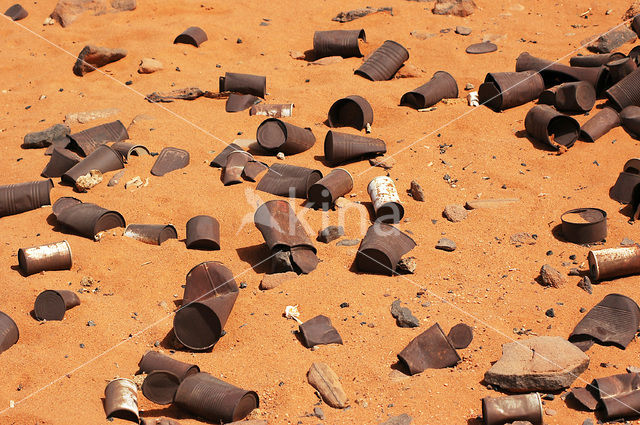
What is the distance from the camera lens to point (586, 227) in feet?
17.4

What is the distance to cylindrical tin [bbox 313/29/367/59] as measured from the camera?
28.6 feet

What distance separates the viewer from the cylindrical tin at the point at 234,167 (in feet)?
20.8

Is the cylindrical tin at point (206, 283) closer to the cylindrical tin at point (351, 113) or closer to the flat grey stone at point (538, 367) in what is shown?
the flat grey stone at point (538, 367)

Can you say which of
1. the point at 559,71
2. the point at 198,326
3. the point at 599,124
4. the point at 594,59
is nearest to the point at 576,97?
the point at 599,124

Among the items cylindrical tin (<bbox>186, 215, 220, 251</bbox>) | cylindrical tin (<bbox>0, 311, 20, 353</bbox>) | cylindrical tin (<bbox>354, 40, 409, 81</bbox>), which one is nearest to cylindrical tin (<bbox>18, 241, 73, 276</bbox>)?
cylindrical tin (<bbox>0, 311, 20, 353</bbox>)

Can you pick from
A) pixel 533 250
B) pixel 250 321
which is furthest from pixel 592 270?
pixel 250 321

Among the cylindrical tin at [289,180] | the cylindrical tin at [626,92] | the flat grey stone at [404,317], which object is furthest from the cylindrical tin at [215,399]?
the cylindrical tin at [626,92]

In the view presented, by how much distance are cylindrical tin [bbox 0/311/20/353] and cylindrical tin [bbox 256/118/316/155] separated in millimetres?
2964

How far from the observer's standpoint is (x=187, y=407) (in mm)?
3973

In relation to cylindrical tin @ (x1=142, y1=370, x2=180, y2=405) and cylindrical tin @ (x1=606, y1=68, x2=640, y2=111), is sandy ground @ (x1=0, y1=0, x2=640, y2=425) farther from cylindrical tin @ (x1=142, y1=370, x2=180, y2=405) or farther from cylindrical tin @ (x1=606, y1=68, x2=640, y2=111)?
cylindrical tin @ (x1=606, y1=68, x2=640, y2=111)

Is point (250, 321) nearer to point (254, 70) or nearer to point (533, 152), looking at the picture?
point (533, 152)

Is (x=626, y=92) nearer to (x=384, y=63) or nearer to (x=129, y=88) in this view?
(x=384, y=63)

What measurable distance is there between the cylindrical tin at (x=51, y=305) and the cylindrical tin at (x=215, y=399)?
1278mm

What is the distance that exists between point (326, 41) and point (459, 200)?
3.67m
